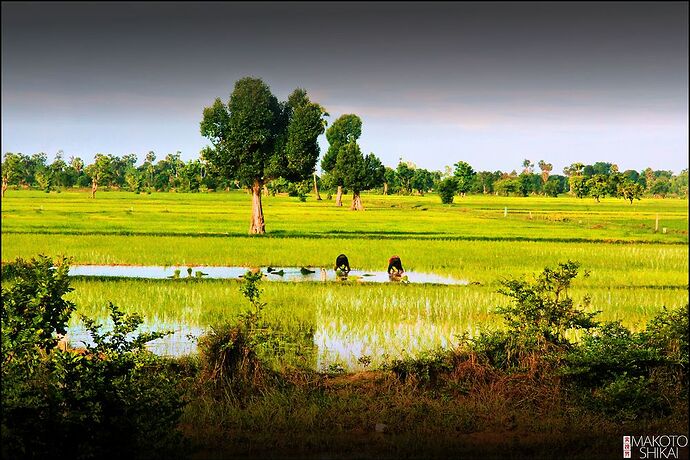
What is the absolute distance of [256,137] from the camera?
3438 centimetres

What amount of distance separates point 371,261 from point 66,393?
1535 centimetres

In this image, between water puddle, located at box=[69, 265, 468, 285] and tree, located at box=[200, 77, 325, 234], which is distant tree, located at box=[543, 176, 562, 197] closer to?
tree, located at box=[200, 77, 325, 234]

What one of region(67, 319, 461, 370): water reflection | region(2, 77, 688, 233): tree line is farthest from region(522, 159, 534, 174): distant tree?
region(67, 319, 461, 370): water reflection

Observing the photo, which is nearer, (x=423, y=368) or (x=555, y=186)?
(x=423, y=368)

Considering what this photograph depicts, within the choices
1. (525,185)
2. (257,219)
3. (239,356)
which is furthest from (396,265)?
(525,185)

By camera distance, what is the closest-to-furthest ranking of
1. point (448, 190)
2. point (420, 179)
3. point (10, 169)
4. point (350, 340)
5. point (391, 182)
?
point (350, 340) → point (448, 190) → point (10, 169) → point (391, 182) → point (420, 179)

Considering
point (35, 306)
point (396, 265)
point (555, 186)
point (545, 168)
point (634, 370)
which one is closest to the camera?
point (35, 306)

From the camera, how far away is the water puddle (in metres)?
16.6

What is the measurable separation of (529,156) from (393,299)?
128 metres

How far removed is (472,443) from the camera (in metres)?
5.99

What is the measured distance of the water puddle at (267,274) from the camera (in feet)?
54.6

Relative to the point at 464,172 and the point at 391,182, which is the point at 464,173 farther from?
the point at 391,182

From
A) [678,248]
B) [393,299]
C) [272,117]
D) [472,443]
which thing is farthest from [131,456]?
[272,117]

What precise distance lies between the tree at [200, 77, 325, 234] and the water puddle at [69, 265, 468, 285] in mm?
15111
